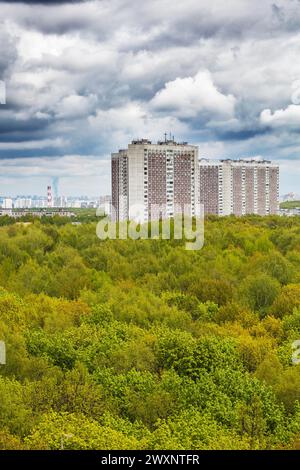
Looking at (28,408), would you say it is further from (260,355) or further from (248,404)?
(260,355)

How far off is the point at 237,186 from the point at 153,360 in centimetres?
4325

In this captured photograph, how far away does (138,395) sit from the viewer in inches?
460

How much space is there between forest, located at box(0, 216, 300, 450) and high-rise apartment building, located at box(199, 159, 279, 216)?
27.7 m

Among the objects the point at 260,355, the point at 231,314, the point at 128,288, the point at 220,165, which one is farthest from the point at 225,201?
the point at 260,355

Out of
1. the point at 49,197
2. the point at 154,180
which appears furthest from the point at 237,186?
the point at 49,197

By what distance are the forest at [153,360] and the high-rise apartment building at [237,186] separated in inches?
1092

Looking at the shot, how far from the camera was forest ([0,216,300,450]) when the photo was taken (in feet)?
32.5

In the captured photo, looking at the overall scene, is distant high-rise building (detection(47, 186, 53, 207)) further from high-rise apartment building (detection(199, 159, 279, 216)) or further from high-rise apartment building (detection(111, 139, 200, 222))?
high-rise apartment building (detection(111, 139, 200, 222))

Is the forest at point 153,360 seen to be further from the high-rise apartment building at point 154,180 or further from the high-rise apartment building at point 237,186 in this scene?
the high-rise apartment building at point 237,186

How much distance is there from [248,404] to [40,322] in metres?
8.37

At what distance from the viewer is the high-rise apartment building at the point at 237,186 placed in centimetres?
5484

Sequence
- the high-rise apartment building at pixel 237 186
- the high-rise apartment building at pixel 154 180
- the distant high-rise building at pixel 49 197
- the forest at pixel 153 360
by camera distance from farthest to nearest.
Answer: the distant high-rise building at pixel 49 197, the high-rise apartment building at pixel 237 186, the high-rise apartment building at pixel 154 180, the forest at pixel 153 360

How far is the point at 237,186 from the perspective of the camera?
55719 mm

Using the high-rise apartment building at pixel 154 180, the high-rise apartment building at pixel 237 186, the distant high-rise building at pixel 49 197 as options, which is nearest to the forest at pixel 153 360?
the high-rise apartment building at pixel 154 180
